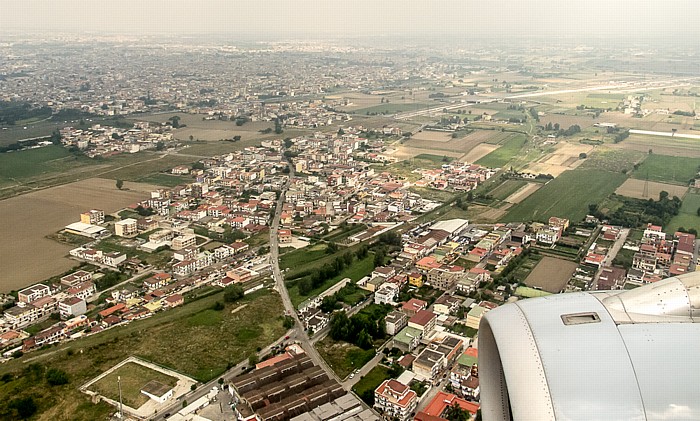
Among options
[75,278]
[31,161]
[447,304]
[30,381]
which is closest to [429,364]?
[447,304]

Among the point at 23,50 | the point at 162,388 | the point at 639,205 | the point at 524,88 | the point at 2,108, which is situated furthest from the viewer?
the point at 23,50

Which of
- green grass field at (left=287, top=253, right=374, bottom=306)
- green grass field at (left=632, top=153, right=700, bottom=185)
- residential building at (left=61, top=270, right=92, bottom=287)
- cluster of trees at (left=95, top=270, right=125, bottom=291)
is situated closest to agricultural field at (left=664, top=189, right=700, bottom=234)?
green grass field at (left=632, top=153, right=700, bottom=185)

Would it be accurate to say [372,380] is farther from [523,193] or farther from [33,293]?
[523,193]

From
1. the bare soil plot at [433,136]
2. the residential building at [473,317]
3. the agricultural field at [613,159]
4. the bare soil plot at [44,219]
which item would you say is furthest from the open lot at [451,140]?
the residential building at [473,317]

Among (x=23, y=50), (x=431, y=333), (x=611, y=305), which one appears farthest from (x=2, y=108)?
(x=23, y=50)

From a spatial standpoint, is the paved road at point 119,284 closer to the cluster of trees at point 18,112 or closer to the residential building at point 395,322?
the residential building at point 395,322

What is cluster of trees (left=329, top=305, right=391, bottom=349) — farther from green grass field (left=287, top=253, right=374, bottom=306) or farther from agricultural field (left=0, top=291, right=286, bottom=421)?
green grass field (left=287, top=253, right=374, bottom=306)

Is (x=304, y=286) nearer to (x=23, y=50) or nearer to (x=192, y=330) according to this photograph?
(x=192, y=330)
